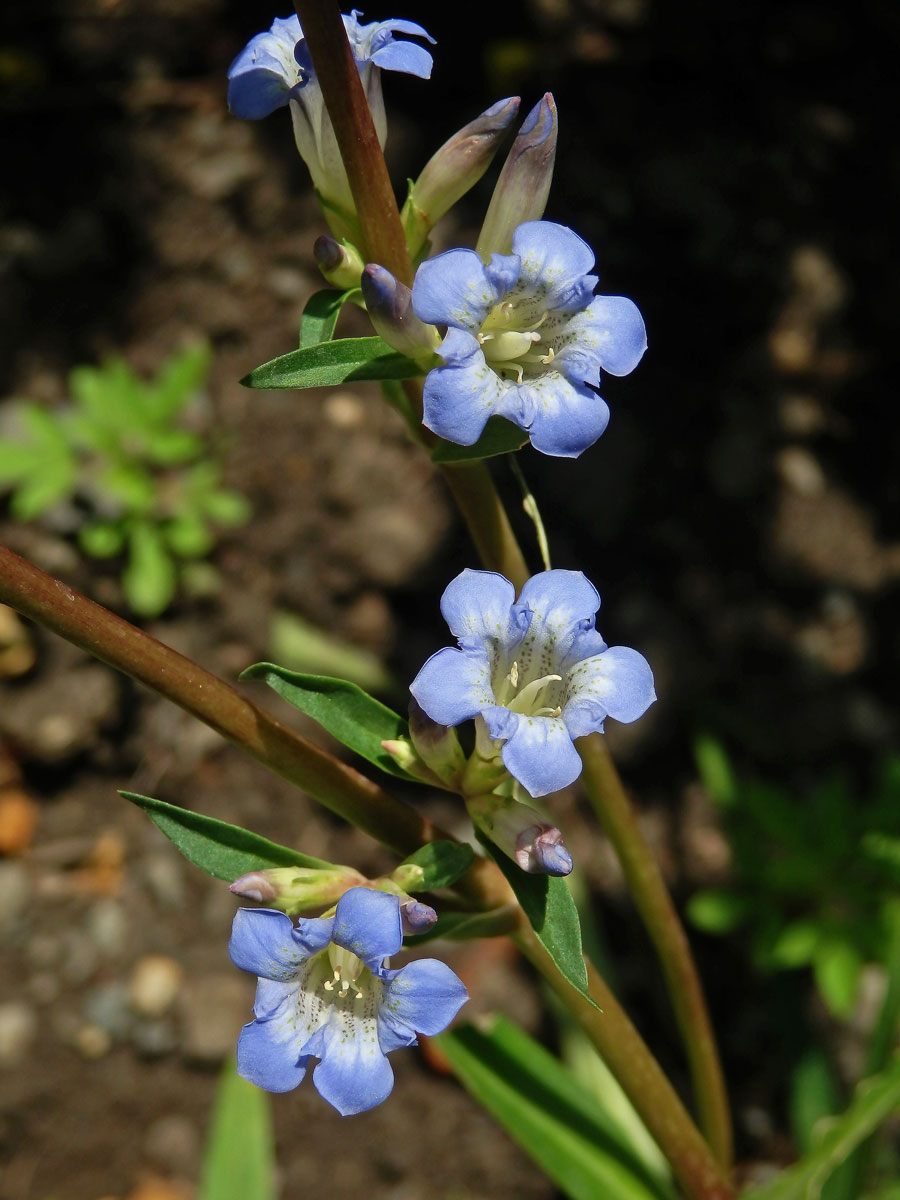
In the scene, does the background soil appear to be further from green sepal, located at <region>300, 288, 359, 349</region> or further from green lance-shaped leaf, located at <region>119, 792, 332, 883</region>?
green sepal, located at <region>300, 288, 359, 349</region>

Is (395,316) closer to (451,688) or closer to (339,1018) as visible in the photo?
(451,688)

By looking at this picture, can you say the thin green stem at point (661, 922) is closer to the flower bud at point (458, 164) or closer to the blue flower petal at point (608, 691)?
the blue flower petal at point (608, 691)

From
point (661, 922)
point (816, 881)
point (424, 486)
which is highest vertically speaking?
point (661, 922)

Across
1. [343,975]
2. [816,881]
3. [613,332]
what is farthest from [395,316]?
[816,881]

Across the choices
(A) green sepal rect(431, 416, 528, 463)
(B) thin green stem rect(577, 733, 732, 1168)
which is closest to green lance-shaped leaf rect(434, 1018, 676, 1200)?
(B) thin green stem rect(577, 733, 732, 1168)

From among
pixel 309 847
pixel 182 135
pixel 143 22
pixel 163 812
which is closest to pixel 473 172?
pixel 163 812

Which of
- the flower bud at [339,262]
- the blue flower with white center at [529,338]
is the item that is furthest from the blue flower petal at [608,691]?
the flower bud at [339,262]
